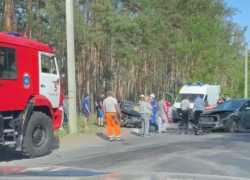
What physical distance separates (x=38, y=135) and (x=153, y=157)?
10.5 feet

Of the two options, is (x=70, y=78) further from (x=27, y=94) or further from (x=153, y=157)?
(x=153, y=157)

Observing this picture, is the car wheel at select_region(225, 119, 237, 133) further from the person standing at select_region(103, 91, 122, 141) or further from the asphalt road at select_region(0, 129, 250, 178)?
the person standing at select_region(103, 91, 122, 141)

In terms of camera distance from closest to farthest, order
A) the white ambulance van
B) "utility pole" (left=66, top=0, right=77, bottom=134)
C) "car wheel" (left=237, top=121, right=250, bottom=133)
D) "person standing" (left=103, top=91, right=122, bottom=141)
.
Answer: "person standing" (left=103, top=91, right=122, bottom=141) → "utility pole" (left=66, top=0, right=77, bottom=134) → "car wheel" (left=237, top=121, right=250, bottom=133) → the white ambulance van

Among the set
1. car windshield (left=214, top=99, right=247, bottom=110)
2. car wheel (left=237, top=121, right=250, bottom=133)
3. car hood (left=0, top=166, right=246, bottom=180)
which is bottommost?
car wheel (left=237, top=121, right=250, bottom=133)

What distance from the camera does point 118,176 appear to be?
313 centimetres

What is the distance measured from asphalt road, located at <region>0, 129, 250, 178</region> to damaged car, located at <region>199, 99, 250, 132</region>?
3.86 m

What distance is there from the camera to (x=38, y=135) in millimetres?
12250

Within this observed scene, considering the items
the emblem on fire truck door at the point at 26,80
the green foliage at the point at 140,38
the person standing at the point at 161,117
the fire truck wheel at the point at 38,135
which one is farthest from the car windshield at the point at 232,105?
the green foliage at the point at 140,38

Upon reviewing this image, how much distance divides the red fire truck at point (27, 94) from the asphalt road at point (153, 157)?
0.57m

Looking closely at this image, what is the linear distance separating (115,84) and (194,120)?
1191 inches

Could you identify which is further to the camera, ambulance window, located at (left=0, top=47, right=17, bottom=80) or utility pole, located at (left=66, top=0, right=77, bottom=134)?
utility pole, located at (left=66, top=0, right=77, bottom=134)

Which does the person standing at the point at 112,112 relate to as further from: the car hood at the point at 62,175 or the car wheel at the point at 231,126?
the car hood at the point at 62,175

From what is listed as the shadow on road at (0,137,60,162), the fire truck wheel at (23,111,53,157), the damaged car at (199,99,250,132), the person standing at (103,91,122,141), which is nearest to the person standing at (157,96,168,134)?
the damaged car at (199,99,250,132)

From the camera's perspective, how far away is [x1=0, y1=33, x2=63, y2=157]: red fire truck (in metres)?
11.1
